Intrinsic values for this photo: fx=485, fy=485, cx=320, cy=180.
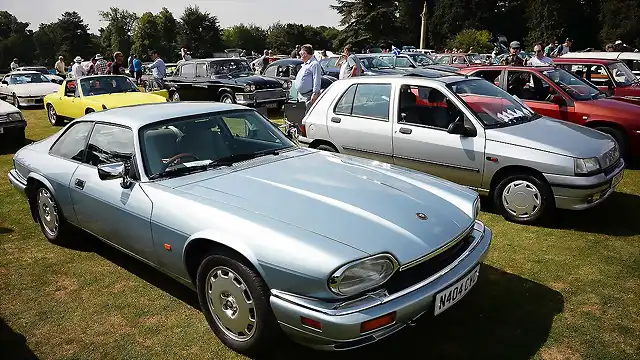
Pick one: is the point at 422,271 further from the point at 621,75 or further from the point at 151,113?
the point at 621,75

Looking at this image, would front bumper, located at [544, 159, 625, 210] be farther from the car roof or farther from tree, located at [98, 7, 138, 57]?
tree, located at [98, 7, 138, 57]

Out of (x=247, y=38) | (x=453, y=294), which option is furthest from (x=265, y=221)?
(x=247, y=38)

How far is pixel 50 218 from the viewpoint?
15.2 ft

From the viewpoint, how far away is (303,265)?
2.48 meters

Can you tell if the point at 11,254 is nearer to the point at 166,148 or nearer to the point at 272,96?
the point at 166,148

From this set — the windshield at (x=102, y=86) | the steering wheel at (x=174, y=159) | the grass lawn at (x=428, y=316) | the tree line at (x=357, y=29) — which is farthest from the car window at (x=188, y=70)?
the tree line at (x=357, y=29)

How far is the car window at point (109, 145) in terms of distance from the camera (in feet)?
12.3

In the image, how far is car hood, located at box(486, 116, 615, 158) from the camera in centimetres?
486

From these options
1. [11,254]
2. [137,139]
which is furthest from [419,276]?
[11,254]

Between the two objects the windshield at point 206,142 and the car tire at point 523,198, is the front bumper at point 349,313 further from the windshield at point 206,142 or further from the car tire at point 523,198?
the car tire at point 523,198

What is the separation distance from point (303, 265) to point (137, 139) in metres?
1.85

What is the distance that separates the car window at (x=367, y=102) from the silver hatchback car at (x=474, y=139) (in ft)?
0.04

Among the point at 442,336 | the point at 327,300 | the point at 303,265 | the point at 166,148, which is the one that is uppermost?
the point at 166,148

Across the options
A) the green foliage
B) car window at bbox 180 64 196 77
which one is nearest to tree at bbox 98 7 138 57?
the green foliage
